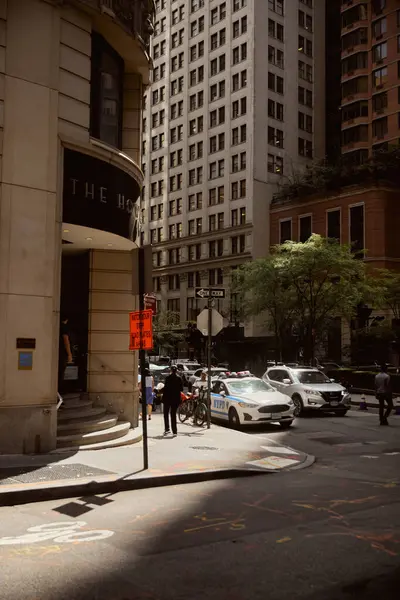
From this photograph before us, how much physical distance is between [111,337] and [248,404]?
15.6ft

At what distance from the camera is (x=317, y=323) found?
40.7 meters

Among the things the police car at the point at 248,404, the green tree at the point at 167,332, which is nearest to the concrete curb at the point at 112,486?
the police car at the point at 248,404

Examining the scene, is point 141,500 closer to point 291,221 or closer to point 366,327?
point 366,327

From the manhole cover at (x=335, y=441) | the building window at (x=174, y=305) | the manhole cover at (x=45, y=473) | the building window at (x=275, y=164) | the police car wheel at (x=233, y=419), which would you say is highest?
the building window at (x=275, y=164)

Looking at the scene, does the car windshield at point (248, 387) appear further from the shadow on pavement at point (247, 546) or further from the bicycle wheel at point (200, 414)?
the shadow on pavement at point (247, 546)

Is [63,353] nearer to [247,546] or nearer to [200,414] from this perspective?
[200,414]

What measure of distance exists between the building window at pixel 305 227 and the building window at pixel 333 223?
215cm

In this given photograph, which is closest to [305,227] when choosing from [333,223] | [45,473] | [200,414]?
[333,223]

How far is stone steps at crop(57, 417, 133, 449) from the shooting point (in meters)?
13.2

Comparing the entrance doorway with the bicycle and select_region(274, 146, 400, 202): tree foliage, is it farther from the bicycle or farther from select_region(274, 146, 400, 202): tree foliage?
select_region(274, 146, 400, 202): tree foliage

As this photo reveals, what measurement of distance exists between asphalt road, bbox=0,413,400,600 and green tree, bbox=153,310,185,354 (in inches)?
2298

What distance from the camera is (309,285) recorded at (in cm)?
4053

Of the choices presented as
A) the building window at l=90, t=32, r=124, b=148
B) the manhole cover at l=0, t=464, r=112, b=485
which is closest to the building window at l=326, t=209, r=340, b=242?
the building window at l=90, t=32, r=124, b=148

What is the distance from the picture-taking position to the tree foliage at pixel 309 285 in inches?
1590
